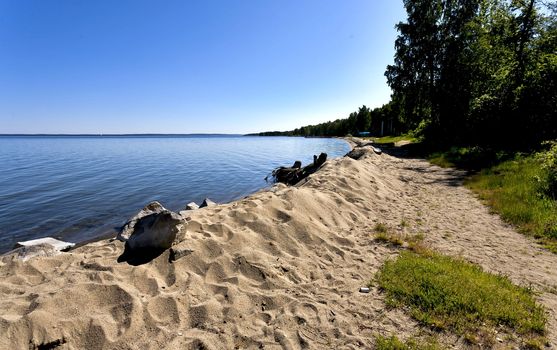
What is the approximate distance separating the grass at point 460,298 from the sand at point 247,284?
251 mm

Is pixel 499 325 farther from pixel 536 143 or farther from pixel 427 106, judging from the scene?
pixel 427 106

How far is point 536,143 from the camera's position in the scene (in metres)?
19.3

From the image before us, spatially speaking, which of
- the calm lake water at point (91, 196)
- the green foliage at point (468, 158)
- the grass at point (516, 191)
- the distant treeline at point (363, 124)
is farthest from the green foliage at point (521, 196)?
the distant treeline at point (363, 124)

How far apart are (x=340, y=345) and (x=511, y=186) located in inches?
507

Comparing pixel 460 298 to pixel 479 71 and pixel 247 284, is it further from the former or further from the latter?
pixel 479 71

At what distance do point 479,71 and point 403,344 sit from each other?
3145cm

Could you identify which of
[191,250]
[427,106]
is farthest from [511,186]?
[427,106]

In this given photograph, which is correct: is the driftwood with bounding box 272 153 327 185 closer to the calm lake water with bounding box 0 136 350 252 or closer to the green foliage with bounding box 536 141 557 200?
the calm lake water with bounding box 0 136 350 252

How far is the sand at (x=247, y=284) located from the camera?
162 inches

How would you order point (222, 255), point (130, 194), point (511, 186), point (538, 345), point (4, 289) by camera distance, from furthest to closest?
1. point (130, 194)
2. point (511, 186)
3. point (222, 255)
4. point (4, 289)
5. point (538, 345)

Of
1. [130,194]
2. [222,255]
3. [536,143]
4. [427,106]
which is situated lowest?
[130,194]

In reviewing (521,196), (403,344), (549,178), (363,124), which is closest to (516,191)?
(521,196)

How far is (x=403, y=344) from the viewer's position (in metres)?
3.88

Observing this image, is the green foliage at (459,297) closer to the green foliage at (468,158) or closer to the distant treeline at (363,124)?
the green foliage at (468,158)
